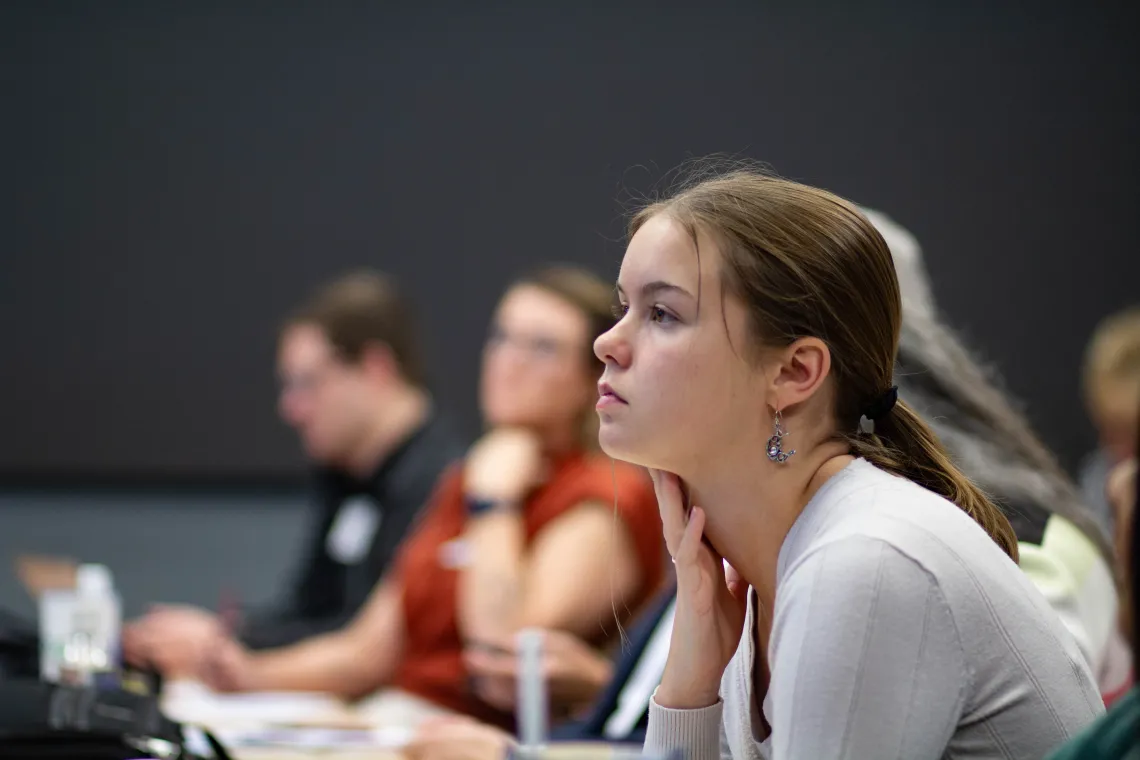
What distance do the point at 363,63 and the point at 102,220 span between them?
1209mm

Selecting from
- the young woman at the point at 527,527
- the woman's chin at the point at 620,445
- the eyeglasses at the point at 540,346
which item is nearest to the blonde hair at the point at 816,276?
the woman's chin at the point at 620,445

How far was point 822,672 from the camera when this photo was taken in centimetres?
111

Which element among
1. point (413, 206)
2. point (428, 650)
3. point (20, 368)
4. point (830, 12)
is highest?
point (830, 12)

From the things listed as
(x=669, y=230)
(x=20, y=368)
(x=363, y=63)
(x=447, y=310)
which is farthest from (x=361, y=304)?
(x=669, y=230)

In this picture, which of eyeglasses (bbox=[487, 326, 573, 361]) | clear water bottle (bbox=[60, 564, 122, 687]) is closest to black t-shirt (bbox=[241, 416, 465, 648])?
eyeglasses (bbox=[487, 326, 573, 361])

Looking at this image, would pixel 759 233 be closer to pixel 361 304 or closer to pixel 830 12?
pixel 361 304

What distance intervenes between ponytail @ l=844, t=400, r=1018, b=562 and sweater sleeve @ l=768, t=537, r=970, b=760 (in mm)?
218

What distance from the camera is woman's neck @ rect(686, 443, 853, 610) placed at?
128 centimetres

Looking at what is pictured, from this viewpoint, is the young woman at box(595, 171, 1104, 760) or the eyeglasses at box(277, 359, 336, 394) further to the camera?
the eyeglasses at box(277, 359, 336, 394)

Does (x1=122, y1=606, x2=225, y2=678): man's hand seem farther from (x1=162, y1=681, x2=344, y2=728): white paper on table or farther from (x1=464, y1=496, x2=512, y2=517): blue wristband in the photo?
(x1=464, y1=496, x2=512, y2=517): blue wristband

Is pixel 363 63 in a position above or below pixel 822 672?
above

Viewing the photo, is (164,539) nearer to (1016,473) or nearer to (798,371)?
(1016,473)

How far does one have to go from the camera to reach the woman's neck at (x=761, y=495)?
1282 millimetres

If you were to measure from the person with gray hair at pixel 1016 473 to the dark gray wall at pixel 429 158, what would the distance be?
128 inches
